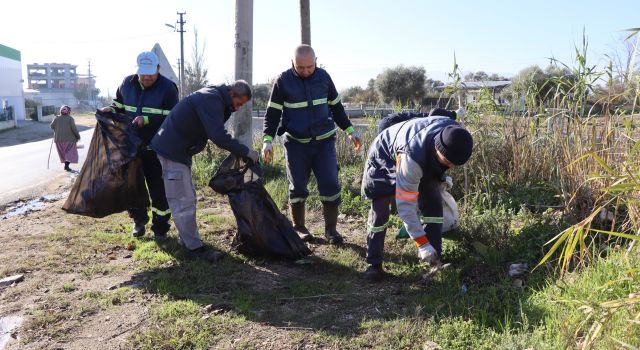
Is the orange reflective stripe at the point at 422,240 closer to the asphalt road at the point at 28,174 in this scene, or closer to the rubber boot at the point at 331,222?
the rubber boot at the point at 331,222

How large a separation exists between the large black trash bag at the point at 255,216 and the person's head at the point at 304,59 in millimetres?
950

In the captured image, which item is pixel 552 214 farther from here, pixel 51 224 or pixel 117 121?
pixel 51 224

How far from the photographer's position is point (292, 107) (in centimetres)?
473

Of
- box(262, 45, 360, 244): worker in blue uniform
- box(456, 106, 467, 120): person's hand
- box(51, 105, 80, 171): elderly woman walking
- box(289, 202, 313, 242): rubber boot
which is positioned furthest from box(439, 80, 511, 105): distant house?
box(51, 105, 80, 171): elderly woman walking

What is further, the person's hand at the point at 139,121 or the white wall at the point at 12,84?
the white wall at the point at 12,84

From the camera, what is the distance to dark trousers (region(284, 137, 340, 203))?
4785 millimetres

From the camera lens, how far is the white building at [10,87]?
30.6 m

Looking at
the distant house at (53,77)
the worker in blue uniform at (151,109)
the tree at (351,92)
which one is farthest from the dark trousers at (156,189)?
the distant house at (53,77)

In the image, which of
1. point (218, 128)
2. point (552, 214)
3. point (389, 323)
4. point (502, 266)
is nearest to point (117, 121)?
point (218, 128)

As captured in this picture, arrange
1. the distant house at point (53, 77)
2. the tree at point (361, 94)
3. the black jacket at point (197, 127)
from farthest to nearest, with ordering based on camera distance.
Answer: the distant house at point (53, 77), the tree at point (361, 94), the black jacket at point (197, 127)

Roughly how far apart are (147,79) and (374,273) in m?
2.63

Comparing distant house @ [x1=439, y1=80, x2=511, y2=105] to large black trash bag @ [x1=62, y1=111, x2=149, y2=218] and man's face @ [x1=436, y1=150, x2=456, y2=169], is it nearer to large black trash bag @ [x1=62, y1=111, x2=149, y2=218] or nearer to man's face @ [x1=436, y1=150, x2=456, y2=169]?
man's face @ [x1=436, y1=150, x2=456, y2=169]

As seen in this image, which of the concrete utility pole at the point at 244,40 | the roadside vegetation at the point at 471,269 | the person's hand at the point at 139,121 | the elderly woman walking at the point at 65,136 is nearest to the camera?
→ the roadside vegetation at the point at 471,269

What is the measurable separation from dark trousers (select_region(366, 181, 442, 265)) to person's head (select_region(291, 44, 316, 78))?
1.38 metres
